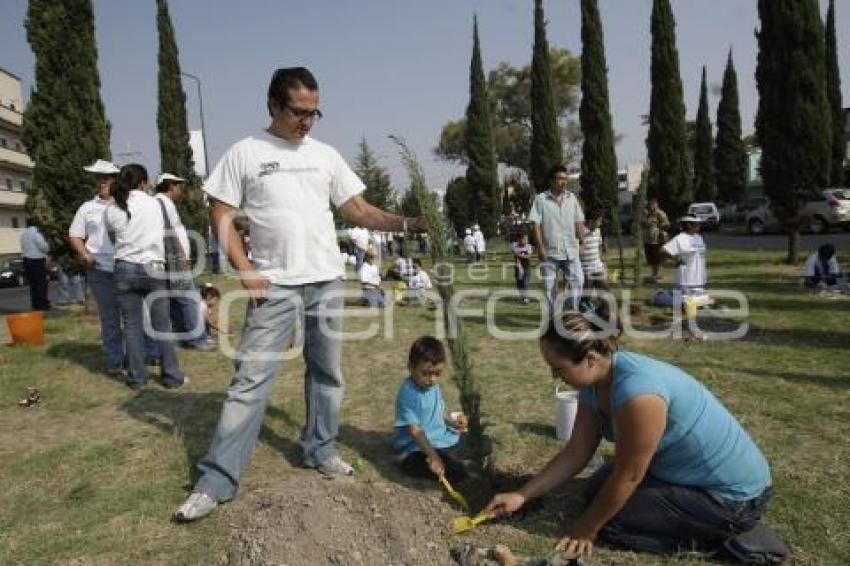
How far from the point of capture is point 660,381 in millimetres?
2814

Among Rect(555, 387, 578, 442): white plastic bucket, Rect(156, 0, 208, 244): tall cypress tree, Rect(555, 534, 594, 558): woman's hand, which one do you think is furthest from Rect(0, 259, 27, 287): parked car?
Rect(555, 534, 594, 558): woman's hand

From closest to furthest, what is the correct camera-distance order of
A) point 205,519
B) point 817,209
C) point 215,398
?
point 205,519 → point 215,398 → point 817,209

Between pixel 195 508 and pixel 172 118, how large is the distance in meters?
24.6

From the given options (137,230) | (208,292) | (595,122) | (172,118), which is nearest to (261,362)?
(137,230)

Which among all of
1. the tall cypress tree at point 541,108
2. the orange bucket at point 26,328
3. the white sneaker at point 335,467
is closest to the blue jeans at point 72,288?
the orange bucket at point 26,328

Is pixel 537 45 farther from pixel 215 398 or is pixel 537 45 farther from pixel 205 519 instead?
pixel 205 519

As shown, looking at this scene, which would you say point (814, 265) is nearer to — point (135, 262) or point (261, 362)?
point (135, 262)

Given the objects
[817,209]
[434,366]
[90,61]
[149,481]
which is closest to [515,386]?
[434,366]

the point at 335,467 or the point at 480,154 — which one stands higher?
the point at 480,154

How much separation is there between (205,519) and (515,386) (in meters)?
Result: 3.29

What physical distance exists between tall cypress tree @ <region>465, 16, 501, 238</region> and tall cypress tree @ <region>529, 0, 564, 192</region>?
15.9 ft

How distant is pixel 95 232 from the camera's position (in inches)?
279

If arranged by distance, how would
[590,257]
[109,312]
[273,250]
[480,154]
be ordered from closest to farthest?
[273,250]
[109,312]
[590,257]
[480,154]

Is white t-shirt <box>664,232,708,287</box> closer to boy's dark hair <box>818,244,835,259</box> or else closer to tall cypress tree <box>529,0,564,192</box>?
boy's dark hair <box>818,244,835,259</box>
